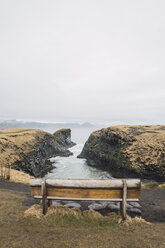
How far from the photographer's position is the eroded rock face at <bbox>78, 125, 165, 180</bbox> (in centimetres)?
2538

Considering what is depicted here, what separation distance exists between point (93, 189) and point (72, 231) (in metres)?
1.40

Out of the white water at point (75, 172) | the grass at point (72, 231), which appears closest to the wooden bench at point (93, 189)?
the grass at point (72, 231)

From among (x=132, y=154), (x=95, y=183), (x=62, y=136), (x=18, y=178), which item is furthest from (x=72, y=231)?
(x=62, y=136)

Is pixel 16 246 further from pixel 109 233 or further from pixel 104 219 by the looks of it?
pixel 104 219

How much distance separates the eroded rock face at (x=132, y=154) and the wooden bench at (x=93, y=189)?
78.7ft

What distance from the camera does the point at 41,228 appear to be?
14.2 ft

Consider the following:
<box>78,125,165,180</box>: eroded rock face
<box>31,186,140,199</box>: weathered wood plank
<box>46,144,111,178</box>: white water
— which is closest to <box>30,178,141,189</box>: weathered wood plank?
<box>31,186,140,199</box>: weathered wood plank

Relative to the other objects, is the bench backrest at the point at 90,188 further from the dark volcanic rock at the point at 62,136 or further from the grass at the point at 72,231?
the dark volcanic rock at the point at 62,136

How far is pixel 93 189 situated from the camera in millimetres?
4691

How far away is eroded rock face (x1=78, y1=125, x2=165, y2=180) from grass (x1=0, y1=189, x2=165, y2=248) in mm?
23518

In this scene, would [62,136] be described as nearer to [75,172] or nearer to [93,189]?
[75,172]

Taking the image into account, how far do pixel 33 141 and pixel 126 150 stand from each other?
989 inches

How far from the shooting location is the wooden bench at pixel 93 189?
461cm

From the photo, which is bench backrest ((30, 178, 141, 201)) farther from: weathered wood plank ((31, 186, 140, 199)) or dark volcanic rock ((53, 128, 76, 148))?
dark volcanic rock ((53, 128, 76, 148))
